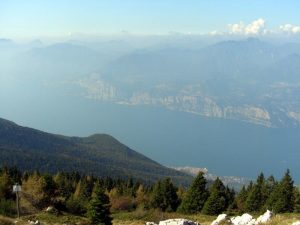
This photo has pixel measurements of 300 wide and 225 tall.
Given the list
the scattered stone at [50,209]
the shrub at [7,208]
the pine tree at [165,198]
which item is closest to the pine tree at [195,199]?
the pine tree at [165,198]

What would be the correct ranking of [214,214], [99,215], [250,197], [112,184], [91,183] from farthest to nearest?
[112,184] < [91,183] < [250,197] < [214,214] < [99,215]

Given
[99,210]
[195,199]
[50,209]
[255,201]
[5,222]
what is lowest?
[255,201]

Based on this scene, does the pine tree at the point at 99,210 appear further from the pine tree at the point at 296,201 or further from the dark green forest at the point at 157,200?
the pine tree at the point at 296,201

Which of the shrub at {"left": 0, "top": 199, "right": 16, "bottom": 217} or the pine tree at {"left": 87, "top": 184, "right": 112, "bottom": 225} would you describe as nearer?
the pine tree at {"left": 87, "top": 184, "right": 112, "bottom": 225}

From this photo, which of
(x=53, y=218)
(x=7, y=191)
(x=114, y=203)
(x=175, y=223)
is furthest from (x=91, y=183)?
(x=175, y=223)

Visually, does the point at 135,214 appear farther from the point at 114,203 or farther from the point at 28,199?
the point at 114,203

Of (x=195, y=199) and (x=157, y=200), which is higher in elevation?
(x=195, y=199)

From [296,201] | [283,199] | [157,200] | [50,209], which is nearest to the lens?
[50,209]

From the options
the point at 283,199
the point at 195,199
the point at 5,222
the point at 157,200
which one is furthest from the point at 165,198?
the point at 5,222

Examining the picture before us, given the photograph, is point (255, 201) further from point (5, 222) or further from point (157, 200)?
point (5, 222)

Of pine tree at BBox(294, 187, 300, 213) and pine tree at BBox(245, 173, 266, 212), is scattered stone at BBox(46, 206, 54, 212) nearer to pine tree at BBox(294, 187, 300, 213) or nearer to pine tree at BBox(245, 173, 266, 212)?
pine tree at BBox(294, 187, 300, 213)

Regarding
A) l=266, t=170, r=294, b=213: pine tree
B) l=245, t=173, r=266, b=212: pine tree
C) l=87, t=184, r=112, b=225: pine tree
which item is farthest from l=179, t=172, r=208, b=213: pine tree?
l=87, t=184, r=112, b=225: pine tree
